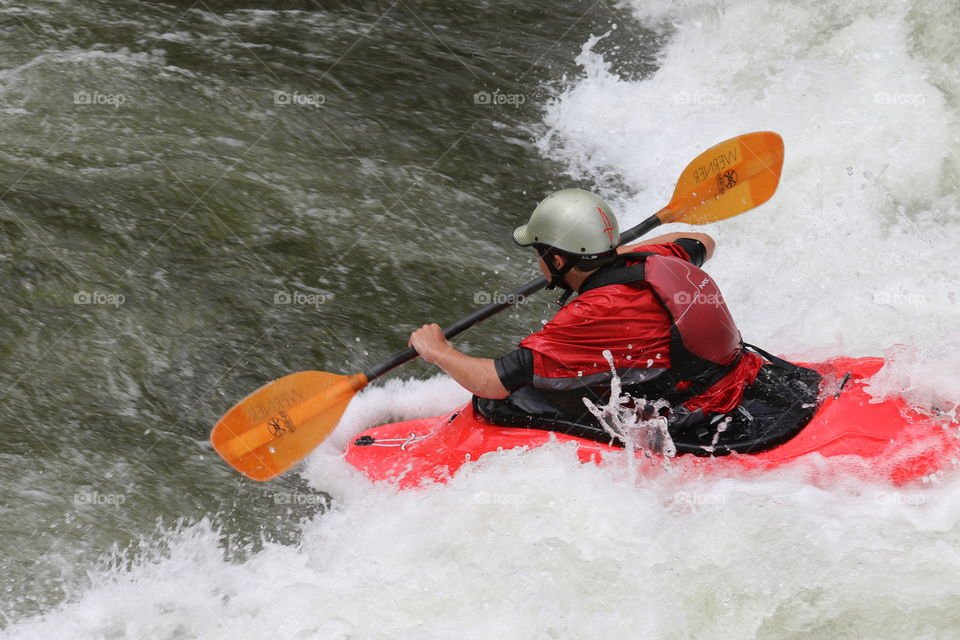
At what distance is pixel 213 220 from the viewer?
5.32 m

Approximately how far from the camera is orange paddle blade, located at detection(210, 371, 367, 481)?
3855 mm

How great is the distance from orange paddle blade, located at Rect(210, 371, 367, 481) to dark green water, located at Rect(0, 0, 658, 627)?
258mm

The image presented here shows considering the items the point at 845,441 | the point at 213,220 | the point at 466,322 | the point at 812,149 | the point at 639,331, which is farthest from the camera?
the point at 812,149

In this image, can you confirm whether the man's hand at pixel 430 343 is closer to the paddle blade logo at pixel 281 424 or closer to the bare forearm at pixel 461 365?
the bare forearm at pixel 461 365

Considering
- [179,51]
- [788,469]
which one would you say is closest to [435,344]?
[788,469]

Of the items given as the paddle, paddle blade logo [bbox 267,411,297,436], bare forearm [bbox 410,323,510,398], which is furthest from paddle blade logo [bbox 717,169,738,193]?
paddle blade logo [bbox 267,411,297,436]

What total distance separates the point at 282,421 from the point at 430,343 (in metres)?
0.76

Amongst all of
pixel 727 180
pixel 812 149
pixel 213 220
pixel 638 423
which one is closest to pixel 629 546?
pixel 638 423

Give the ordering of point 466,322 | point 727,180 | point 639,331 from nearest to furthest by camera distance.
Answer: point 639,331
point 466,322
point 727,180

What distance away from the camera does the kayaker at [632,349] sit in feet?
10.4

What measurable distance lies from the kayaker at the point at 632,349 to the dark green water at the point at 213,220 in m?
1.31

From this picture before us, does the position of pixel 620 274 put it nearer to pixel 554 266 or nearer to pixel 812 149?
pixel 554 266

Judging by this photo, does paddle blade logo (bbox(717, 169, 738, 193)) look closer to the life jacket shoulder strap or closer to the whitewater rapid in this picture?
the whitewater rapid

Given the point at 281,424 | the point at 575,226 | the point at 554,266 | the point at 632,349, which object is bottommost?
the point at 281,424
